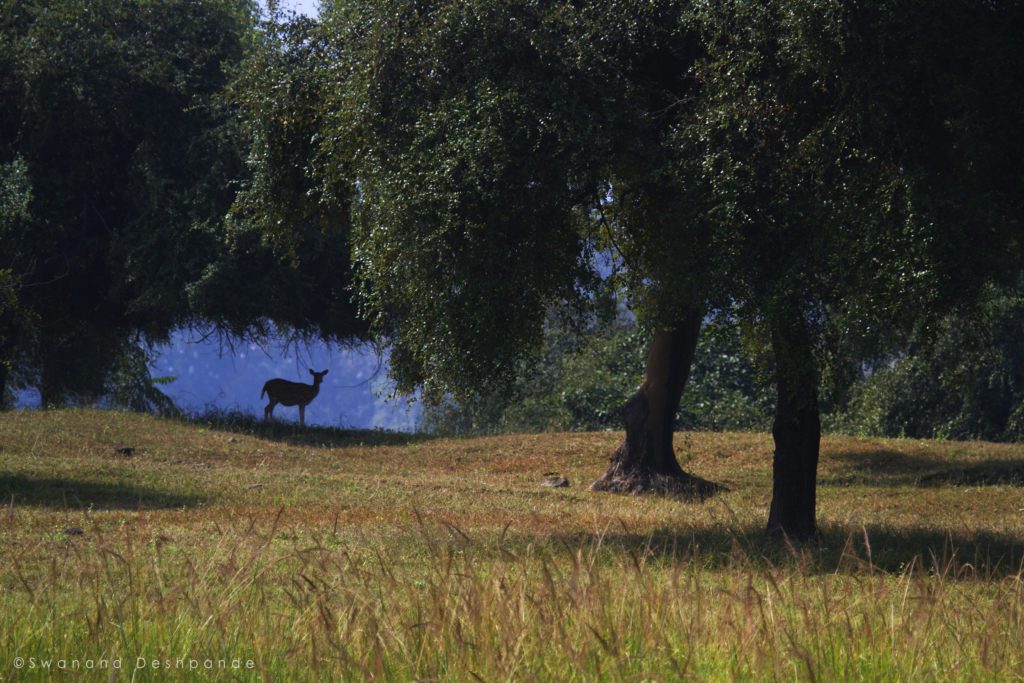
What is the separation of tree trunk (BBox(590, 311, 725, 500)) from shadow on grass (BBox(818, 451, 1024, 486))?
2.95 m

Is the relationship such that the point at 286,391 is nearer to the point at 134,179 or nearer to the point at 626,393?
the point at 134,179

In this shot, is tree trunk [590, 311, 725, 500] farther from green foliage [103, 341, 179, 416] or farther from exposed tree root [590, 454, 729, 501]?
green foliage [103, 341, 179, 416]

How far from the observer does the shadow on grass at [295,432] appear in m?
26.7

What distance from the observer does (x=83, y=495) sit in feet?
51.4

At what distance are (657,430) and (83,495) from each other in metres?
9.66

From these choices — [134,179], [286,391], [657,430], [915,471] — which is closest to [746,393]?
[286,391]

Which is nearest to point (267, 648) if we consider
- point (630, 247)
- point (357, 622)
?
point (357, 622)

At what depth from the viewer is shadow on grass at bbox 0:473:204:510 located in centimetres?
1468

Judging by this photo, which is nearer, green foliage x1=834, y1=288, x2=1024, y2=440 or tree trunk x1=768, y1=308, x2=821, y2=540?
tree trunk x1=768, y1=308, x2=821, y2=540

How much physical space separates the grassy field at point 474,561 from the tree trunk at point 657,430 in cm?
88

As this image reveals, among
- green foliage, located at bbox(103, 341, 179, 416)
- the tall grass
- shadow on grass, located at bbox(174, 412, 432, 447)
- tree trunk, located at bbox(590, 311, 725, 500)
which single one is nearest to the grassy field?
the tall grass

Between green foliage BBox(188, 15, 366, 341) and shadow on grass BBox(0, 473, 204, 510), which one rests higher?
green foliage BBox(188, 15, 366, 341)

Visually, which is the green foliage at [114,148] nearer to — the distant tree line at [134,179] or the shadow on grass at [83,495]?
the distant tree line at [134,179]

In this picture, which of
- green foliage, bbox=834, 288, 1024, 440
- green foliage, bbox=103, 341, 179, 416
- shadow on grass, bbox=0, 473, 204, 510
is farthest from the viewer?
green foliage, bbox=103, 341, 179, 416
